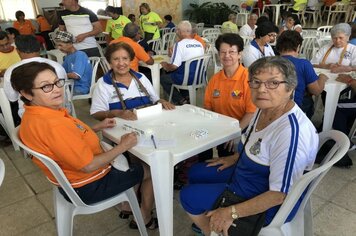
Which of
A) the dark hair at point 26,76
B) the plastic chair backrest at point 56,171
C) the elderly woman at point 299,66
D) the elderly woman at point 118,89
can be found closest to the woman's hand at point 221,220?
the plastic chair backrest at point 56,171

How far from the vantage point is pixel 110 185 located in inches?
57.0

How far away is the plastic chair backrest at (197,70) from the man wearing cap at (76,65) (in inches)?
42.0

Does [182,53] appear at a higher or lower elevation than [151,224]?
higher

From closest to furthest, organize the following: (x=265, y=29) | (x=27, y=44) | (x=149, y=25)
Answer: (x=27, y=44)
(x=265, y=29)
(x=149, y=25)

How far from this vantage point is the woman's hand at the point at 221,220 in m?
1.16

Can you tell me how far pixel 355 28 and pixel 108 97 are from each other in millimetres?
2886

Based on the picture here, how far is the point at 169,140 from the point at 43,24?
28.9 feet

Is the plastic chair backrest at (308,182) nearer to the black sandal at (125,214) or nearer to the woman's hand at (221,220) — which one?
the woman's hand at (221,220)

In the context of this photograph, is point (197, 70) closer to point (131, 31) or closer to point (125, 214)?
point (131, 31)

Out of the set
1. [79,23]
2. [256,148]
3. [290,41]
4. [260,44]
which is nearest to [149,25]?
[79,23]

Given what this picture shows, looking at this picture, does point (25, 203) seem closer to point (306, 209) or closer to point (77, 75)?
point (77, 75)

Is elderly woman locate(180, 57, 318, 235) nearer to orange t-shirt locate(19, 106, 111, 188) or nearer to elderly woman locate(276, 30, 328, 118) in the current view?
orange t-shirt locate(19, 106, 111, 188)

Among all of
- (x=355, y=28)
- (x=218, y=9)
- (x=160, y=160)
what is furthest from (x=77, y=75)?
(x=218, y=9)

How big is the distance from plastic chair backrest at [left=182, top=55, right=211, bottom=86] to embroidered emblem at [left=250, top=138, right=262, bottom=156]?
2294mm
